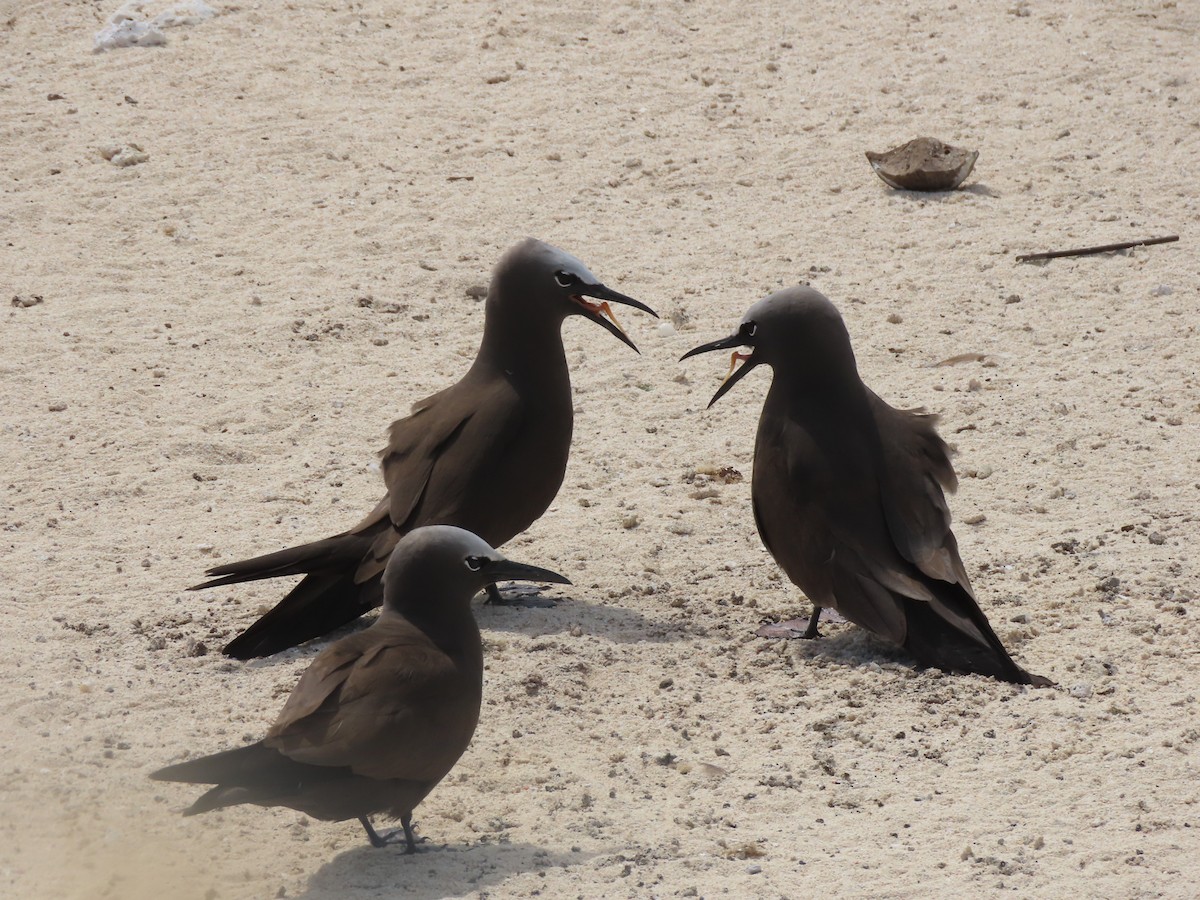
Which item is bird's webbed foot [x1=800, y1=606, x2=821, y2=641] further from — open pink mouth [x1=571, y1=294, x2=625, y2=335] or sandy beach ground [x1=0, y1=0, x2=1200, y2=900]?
open pink mouth [x1=571, y1=294, x2=625, y2=335]

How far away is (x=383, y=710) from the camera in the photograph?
3998 millimetres

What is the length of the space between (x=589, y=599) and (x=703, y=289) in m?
2.76

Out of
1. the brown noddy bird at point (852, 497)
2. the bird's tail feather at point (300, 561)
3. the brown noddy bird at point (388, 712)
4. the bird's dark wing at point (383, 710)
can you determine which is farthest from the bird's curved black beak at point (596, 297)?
the bird's dark wing at point (383, 710)

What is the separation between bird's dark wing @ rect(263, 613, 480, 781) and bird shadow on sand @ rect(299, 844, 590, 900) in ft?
0.78

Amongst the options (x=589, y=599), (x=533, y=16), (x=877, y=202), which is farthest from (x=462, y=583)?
(x=533, y=16)

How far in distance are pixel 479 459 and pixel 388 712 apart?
1727 mm

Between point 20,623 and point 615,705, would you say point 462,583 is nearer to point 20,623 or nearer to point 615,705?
point 615,705

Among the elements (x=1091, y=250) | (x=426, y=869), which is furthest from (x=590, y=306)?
(x=1091, y=250)

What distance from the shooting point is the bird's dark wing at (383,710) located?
12.9 ft

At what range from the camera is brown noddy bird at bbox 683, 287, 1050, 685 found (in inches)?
202

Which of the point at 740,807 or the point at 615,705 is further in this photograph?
the point at 615,705

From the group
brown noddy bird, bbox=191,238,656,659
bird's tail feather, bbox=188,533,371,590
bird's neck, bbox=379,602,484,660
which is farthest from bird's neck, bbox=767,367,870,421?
bird's neck, bbox=379,602,484,660

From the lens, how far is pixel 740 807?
4398 millimetres

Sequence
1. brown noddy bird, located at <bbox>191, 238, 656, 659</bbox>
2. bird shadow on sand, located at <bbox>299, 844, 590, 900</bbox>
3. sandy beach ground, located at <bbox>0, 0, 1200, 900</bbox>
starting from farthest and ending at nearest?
brown noddy bird, located at <bbox>191, 238, 656, 659</bbox> → sandy beach ground, located at <bbox>0, 0, 1200, 900</bbox> → bird shadow on sand, located at <bbox>299, 844, 590, 900</bbox>
